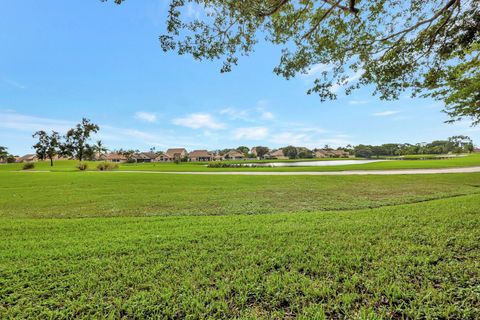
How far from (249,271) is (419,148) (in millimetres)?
123158

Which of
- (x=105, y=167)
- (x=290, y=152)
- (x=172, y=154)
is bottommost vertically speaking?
(x=105, y=167)

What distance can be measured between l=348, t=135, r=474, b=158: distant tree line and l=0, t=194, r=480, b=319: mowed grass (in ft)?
383

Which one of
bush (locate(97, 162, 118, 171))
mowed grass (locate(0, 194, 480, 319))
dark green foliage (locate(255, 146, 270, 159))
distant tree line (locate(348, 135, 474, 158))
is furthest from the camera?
dark green foliage (locate(255, 146, 270, 159))

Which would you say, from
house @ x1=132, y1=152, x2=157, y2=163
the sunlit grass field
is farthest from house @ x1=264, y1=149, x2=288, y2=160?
the sunlit grass field

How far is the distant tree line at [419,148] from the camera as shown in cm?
9588

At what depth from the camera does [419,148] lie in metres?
96.4

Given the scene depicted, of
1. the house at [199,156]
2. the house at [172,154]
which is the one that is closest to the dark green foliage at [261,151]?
the house at [199,156]

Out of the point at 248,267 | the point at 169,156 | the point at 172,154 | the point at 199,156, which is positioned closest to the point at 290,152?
the point at 199,156

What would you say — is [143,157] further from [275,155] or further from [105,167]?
[105,167]

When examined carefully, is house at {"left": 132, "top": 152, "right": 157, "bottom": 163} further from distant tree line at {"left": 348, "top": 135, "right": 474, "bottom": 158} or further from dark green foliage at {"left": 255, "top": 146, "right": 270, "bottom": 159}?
distant tree line at {"left": 348, "top": 135, "right": 474, "bottom": 158}

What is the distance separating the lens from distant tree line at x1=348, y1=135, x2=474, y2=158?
95.9 m

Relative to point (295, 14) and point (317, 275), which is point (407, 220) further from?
point (295, 14)

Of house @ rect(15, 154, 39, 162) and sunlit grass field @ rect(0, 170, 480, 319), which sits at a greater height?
house @ rect(15, 154, 39, 162)

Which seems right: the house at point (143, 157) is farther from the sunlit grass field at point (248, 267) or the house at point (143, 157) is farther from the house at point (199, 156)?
the sunlit grass field at point (248, 267)
